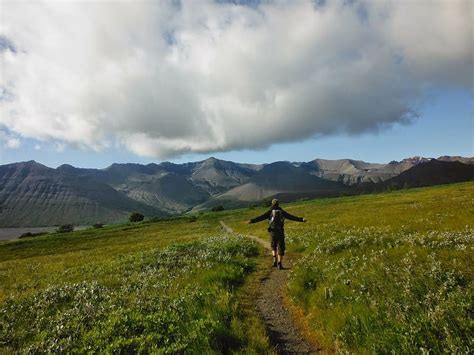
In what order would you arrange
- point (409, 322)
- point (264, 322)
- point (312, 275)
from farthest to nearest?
point (312, 275) → point (264, 322) → point (409, 322)

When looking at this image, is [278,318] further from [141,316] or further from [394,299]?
[141,316]

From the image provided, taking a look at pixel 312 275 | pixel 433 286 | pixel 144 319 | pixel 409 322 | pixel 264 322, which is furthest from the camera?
pixel 312 275

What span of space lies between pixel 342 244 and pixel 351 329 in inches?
380

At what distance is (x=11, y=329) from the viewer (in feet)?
32.2

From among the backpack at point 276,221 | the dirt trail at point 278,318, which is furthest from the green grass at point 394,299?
the backpack at point 276,221

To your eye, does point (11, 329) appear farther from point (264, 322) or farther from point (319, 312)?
point (319, 312)

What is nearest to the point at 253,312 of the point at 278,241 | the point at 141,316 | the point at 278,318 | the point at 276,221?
the point at 278,318

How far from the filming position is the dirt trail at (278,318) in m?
7.71

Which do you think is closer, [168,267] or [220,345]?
[220,345]

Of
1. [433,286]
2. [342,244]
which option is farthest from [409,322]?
[342,244]

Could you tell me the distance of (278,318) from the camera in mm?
9641

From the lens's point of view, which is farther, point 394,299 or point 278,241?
point 278,241

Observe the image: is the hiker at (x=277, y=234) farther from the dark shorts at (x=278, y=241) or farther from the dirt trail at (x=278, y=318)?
the dirt trail at (x=278, y=318)

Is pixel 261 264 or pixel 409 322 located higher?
pixel 409 322
